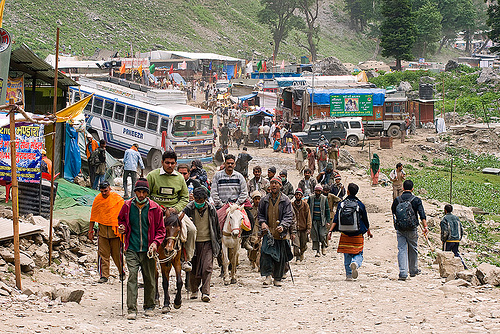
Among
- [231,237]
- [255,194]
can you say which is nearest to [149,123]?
[255,194]

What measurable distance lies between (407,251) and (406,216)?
0.67 meters

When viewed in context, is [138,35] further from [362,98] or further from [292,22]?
[362,98]

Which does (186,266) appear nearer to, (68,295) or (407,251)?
(68,295)

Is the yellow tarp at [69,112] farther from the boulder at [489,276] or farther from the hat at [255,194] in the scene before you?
the boulder at [489,276]

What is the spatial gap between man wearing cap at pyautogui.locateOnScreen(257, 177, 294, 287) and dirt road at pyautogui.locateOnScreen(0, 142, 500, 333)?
0.28m

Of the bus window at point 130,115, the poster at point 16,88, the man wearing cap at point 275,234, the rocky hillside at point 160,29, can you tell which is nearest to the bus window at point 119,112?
the bus window at point 130,115

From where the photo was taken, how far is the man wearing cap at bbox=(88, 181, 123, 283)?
32.5 ft

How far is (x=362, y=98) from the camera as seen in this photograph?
118 ft

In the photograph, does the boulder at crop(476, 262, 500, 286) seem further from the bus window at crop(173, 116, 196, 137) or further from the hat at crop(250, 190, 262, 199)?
the bus window at crop(173, 116, 196, 137)

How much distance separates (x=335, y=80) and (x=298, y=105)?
866cm

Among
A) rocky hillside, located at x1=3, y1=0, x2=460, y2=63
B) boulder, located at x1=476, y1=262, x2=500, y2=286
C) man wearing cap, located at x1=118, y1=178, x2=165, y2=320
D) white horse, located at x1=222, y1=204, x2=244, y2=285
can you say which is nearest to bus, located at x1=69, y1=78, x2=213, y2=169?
white horse, located at x1=222, y1=204, x2=244, y2=285

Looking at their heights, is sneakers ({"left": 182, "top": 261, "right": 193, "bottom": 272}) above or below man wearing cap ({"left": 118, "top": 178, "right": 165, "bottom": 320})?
below

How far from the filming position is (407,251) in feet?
34.2

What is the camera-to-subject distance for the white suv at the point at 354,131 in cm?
3334
